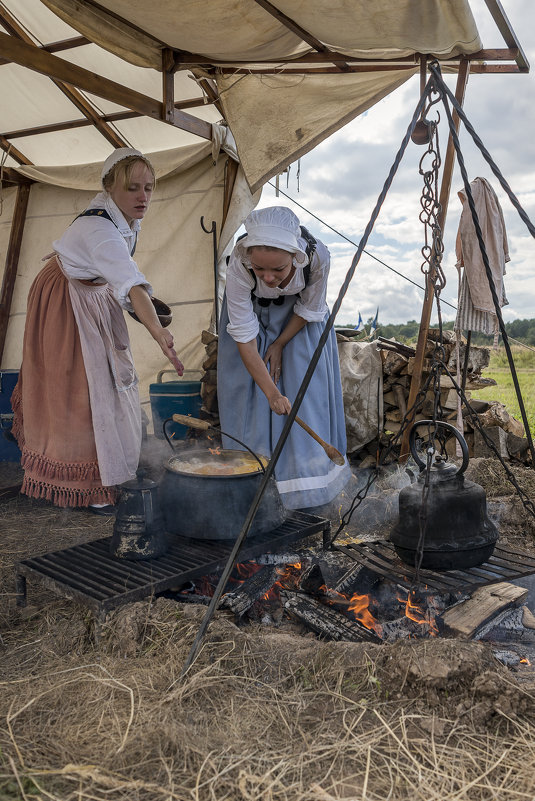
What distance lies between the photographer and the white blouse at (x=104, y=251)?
271 cm

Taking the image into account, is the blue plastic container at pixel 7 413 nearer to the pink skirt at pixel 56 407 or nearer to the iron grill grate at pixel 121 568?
the pink skirt at pixel 56 407

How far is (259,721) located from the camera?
1.57 m

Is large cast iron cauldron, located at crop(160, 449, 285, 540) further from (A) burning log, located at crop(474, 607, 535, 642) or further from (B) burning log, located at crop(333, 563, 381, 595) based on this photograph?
(A) burning log, located at crop(474, 607, 535, 642)

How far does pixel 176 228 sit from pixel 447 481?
4627 millimetres

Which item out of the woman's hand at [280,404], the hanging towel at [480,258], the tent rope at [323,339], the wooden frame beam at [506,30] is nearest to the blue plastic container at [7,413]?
the woman's hand at [280,404]

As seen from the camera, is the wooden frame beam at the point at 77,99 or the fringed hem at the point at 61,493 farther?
the wooden frame beam at the point at 77,99

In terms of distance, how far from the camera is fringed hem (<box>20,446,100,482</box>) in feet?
10.3

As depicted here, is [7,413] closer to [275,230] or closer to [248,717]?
[275,230]

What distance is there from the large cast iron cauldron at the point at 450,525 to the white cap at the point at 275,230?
3.62 ft

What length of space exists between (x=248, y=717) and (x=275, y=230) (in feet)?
6.61

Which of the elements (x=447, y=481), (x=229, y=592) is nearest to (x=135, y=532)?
(x=229, y=592)

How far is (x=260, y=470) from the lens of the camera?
2.57m

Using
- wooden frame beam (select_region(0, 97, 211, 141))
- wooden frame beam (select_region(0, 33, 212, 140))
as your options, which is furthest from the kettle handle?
wooden frame beam (select_region(0, 97, 211, 141))

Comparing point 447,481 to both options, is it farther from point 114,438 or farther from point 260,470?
point 114,438
